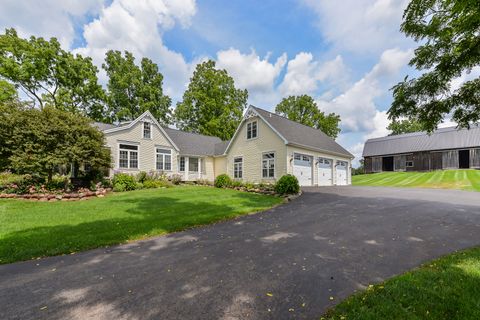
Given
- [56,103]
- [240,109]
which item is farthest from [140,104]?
[240,109]

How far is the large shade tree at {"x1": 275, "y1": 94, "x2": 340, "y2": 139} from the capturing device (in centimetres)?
4128

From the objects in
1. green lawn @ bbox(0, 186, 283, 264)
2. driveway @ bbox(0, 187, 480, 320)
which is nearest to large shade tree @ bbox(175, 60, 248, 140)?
green lawn @ bbox(0, 186, 283, 264)

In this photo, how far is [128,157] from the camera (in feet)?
63.6

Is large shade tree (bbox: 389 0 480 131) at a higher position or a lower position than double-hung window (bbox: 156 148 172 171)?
higher

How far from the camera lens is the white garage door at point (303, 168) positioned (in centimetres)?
1833

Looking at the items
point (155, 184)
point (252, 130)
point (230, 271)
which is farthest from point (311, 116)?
point (230, 271)

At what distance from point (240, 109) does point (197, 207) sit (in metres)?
32.0

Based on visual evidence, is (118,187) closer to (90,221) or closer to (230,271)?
(90,221)

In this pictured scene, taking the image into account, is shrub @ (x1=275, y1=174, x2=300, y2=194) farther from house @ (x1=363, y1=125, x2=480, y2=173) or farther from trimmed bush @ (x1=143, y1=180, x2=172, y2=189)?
house @ (x1=363, y1=125, x2=480, y2=173)

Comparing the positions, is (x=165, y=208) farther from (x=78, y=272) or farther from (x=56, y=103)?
(x=56, y=103)

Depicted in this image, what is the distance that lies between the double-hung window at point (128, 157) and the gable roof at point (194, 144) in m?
4.26

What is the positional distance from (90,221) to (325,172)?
719 inches

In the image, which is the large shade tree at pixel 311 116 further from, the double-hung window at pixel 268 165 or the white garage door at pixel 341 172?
the double-hung window at pixel 268 165

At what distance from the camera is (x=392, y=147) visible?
115 feet
